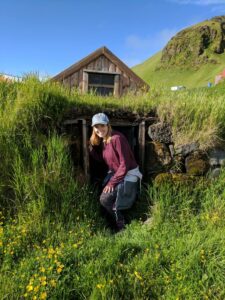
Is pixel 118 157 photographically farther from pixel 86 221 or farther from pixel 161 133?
pixel 161 133

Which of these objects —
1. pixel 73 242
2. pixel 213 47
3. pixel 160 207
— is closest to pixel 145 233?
pixel 160 207

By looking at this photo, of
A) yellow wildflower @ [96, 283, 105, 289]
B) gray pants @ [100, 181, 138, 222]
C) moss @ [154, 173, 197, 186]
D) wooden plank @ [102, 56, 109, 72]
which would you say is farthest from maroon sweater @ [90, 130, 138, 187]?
wooden plank @ [102, 56, 109, 72]

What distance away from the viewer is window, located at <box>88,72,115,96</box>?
14477 mm

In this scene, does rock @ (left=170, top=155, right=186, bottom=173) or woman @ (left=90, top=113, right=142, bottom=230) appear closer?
woman @ (left=90, top=113, right=142, bottom=230)

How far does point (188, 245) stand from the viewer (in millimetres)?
4230

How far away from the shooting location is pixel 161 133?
6.37 metres

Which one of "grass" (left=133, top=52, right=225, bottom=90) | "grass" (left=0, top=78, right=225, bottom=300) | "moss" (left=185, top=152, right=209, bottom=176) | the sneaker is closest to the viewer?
"grass" (left=0, top=78, right=225, bottom=300)

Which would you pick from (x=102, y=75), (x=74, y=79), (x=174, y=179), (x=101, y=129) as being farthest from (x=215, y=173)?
(x=102, y=75)

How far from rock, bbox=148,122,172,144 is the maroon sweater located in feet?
3.44

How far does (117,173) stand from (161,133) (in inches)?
57.9

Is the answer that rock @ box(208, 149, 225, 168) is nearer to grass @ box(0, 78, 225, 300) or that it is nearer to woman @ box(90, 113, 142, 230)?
grass @ box(0, 78, 225, 300)

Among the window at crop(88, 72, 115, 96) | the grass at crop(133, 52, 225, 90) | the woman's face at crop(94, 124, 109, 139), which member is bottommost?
the woman's face at crop(94, 124, 109, 139)

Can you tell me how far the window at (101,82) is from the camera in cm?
1448

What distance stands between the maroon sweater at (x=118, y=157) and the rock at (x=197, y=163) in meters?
1.11
